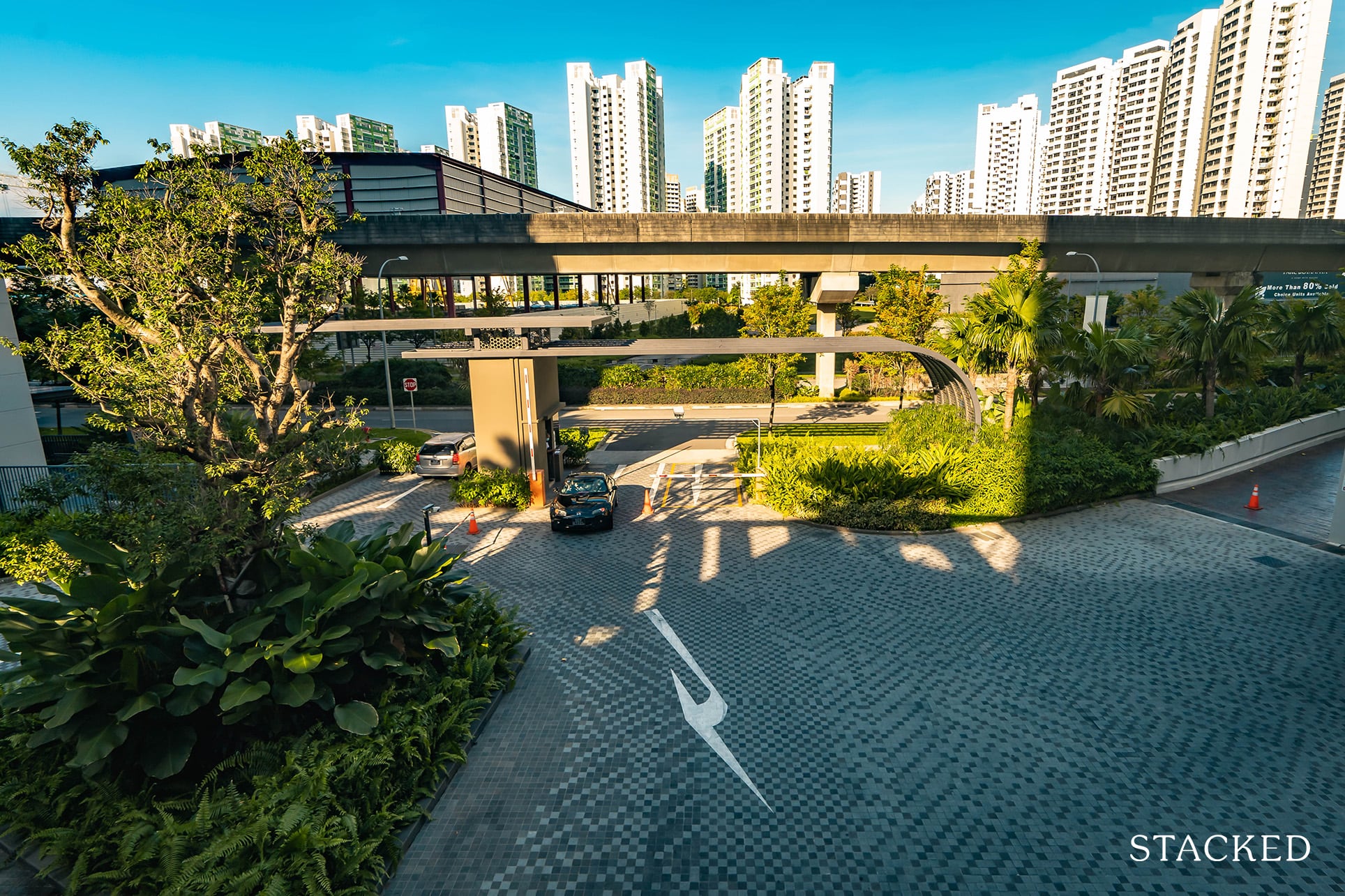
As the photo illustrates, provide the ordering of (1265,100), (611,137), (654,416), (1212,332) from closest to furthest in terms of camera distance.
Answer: (1212,332)
(654,416)
(1265,100)
(611,137)

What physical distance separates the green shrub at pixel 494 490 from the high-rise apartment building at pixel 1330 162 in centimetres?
15937

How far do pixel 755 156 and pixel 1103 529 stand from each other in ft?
490

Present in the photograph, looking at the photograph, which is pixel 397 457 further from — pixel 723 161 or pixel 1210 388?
pixel 723 161

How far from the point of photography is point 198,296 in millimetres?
8469

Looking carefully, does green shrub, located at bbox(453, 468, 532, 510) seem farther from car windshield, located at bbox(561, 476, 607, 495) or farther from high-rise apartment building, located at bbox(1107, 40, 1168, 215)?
high-rise apartment building, located at bbox(1107, 40, 1168, 215)

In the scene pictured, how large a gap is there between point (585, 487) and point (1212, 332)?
66.6ft

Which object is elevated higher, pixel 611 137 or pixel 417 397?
pixel 611 137

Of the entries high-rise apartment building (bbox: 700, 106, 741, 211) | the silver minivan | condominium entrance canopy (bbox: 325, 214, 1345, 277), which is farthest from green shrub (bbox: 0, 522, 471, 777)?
high-rise apartment building (bbox: 700, 106, 741, 211)

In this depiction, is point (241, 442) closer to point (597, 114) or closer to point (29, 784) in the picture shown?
point (29, 784)

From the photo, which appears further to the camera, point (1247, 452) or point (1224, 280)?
point (1224, 280)

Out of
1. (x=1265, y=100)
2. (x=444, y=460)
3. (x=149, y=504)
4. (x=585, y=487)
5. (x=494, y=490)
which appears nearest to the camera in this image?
(x=149, y=504)

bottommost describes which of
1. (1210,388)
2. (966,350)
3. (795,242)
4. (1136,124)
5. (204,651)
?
(204,651)

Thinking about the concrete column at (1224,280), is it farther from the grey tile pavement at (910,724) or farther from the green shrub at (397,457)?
the green shrub at (397,457)

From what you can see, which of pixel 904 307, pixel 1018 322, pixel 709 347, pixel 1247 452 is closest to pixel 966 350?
pixel 1018 322
